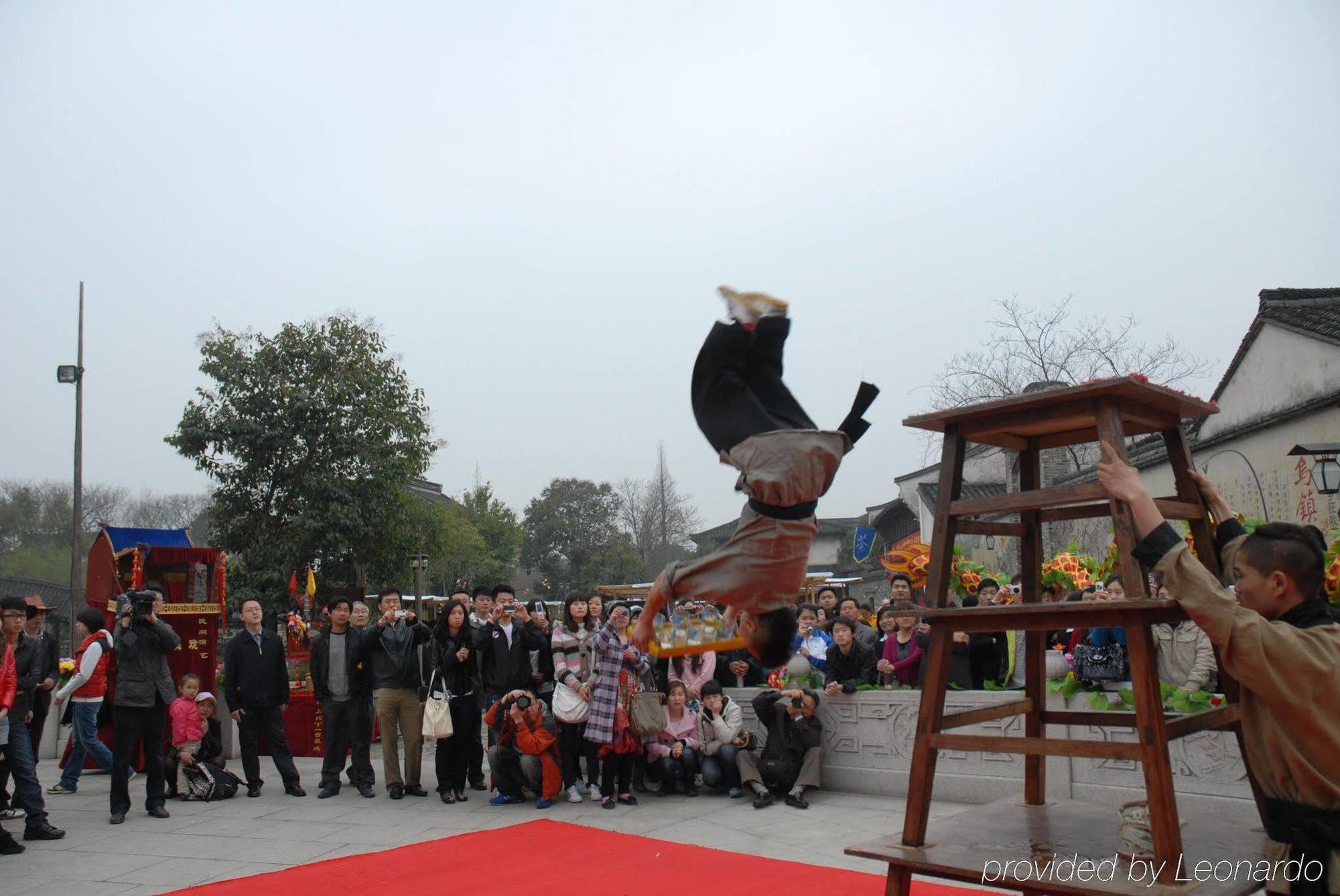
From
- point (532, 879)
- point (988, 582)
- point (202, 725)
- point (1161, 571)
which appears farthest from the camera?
point (202, 725)

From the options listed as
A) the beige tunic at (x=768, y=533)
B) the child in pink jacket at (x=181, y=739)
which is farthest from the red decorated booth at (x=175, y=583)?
the beige tunic at (x=768, y=533)

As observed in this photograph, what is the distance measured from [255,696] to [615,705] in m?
3.23

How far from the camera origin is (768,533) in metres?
3.58

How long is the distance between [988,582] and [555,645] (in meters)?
3.40

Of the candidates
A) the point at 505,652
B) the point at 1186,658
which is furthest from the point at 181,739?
the point at 1186,658

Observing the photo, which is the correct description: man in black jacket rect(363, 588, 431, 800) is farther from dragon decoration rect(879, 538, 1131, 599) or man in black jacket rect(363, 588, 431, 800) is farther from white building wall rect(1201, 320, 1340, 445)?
white building wall rect(1201, 320, 1340, 445)

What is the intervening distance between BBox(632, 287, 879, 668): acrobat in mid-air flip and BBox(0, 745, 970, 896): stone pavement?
2531mm

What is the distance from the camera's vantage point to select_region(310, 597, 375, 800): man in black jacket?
27.0ft

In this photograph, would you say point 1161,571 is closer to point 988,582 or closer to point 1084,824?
point 1084,824

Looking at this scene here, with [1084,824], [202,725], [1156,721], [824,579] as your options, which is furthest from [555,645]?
[824,579]

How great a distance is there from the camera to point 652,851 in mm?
5836

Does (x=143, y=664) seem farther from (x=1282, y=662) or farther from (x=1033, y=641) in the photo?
(x=1282, y=662)

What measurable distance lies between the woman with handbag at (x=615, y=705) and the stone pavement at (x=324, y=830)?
0.24 m

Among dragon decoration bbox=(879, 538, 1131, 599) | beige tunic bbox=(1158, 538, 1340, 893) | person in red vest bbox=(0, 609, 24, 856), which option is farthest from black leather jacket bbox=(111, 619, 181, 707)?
beige tunic bbox=(1158, 538, 1340, 893)
